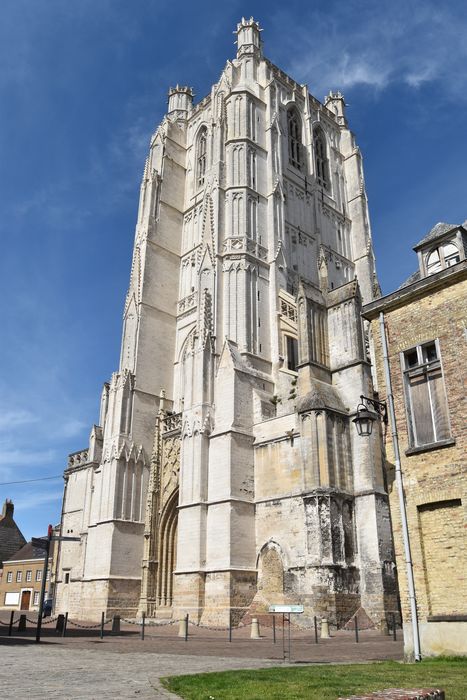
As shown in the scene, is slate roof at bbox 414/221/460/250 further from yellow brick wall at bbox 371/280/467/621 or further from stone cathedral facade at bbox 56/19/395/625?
stone cathedral facade at bbox 56/19/395/625

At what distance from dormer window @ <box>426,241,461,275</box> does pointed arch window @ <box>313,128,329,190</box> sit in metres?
27.2

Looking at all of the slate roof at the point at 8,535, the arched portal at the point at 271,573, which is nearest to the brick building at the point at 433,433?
the arched portal at the point at 271,573

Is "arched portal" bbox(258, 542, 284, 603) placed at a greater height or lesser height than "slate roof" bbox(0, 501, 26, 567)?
lesser

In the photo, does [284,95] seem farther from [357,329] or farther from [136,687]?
[136,687]

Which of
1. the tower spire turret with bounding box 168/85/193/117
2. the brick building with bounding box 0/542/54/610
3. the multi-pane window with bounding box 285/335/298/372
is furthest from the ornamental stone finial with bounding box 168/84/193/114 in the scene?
the brick building with bounding box 0/542/54/610

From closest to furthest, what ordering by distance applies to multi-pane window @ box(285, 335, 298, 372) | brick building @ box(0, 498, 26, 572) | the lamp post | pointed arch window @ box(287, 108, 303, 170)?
the lamp post, multi-pane window @ box(285, 335, 298, 372), pointed arch window @ box(287, 108, 303, 170), brick building @ box(0, 498, 26, 572)

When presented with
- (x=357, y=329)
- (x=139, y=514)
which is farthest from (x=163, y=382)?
(x=357, y=329)

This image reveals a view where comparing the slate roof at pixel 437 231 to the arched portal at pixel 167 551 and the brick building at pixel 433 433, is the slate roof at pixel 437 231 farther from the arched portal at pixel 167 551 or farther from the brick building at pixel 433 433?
the arched portal at pixel 167 551

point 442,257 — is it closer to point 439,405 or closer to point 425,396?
point 425,396

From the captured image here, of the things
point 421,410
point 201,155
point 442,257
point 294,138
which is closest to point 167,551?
point 421,410

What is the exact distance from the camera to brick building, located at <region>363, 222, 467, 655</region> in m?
10.4

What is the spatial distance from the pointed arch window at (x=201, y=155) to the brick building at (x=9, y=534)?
117 feet

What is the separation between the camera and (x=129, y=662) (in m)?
9.62

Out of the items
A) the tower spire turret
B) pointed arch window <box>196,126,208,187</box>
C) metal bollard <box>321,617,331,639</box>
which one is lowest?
metal bollard <box>321,617,331,639</box>
